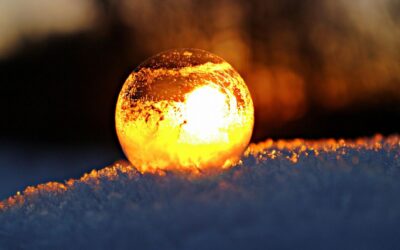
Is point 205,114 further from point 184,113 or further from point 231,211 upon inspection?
point 231,211

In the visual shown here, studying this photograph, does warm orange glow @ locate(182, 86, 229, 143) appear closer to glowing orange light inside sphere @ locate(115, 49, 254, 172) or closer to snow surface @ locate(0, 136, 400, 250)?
glowing orange light inside sphere @ locate(115, 49, 254, 172)

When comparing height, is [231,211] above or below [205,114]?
below

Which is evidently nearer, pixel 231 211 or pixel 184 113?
pixel 231 211

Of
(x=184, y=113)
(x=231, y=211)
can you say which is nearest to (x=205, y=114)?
(x=184, y=113)

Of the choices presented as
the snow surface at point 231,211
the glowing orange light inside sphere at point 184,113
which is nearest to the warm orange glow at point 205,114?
the glowing orange light inside sphere at point 184,113

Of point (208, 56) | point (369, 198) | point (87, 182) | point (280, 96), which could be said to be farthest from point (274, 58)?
point (369, 198)

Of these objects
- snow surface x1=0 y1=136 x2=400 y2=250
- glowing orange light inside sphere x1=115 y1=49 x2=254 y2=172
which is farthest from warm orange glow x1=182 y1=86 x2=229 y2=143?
snow surface x1=0 y1=136 x2=400 y2=250
